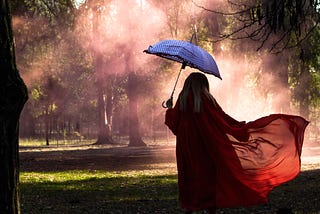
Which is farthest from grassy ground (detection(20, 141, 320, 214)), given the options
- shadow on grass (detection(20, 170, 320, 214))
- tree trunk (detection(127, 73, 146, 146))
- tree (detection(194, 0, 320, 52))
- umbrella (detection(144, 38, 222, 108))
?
tree trunk (detection(127, 73, 146, 146))

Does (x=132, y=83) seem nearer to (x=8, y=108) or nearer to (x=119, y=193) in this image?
(x=119, y=193)

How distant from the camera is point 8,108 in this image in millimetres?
4363

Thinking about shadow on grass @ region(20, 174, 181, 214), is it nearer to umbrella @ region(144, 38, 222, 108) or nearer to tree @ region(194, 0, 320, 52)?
umbrella @ region(144, 38, 222, 108)

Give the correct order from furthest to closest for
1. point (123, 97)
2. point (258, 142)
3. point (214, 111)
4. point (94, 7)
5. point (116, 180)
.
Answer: point (123, 97) → point (94, 7) → point (116, 180) → point (258, 142) → point (214, 111)

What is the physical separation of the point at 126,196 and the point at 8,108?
19.3ft

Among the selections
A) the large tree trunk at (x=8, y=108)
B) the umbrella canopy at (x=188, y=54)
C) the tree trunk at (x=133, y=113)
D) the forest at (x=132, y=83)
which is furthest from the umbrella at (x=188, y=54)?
the tree trunk at (x=133, y=113)

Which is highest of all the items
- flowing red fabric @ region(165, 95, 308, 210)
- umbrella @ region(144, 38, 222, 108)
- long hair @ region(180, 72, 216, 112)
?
umbrella @ region(144, 38, 222, 108)

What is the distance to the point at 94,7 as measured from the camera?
109ft

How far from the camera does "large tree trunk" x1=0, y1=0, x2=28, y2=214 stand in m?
4.34

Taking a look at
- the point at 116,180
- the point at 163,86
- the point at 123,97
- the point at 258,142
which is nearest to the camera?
the point at 258,142

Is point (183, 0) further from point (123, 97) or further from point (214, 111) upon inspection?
point (123, 97)

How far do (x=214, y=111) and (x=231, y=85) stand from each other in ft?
79.6

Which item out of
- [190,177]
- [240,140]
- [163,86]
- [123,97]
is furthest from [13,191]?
[123,97]

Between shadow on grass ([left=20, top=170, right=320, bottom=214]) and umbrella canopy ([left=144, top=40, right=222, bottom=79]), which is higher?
umbrella canopy ([left=144, top=40, right=222, bottom=79])
